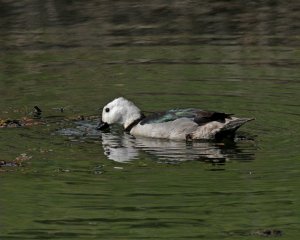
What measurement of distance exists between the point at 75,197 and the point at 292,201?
210 centimetres

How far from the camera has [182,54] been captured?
1952cm

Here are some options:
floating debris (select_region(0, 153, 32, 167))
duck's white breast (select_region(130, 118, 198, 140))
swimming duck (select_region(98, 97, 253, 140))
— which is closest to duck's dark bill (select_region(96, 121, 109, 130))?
swimming duck (select_region(98, 97, 253, 140))

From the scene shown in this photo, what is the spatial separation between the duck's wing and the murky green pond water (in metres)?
0.34

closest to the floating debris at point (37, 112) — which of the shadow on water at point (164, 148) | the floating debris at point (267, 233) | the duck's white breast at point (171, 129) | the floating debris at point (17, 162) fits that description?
the shadow on water at point (164, 148)

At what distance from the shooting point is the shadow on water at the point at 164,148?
12.9m

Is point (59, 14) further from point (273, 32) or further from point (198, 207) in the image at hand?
point (198, 207)

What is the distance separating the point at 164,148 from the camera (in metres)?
13.5

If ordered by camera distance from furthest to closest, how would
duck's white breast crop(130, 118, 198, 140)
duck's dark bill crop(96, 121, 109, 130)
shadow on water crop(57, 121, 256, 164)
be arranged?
duck's dark bill crop(96, 121, 109, 130) → duck's white breast crop(130, 118, 198, 140) → shadow on water crop(57, 121, 256, 164)

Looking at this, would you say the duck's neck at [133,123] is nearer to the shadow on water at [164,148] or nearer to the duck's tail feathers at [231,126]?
the shadow on water at [164,148]

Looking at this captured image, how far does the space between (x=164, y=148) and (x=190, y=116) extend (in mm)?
728

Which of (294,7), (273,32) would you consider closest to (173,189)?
(273,32)

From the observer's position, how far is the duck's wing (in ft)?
45.4

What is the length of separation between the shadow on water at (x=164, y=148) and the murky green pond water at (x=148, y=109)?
2cm

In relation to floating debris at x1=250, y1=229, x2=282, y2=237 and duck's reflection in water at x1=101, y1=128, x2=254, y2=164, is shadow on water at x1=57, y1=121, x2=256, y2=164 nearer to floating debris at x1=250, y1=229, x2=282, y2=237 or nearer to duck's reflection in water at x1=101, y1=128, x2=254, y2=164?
duck's reflection in water at x1=101, y1=128, x2=254, y2=164
